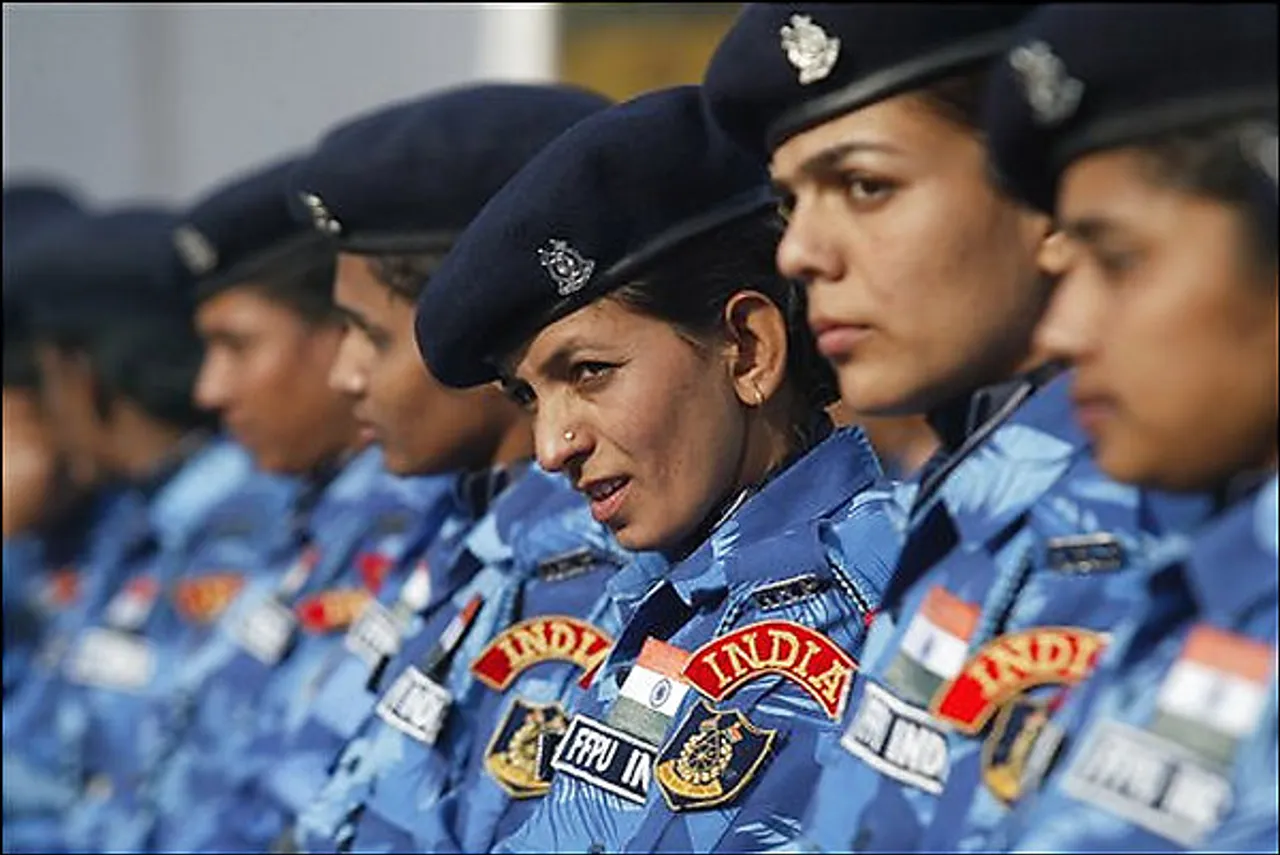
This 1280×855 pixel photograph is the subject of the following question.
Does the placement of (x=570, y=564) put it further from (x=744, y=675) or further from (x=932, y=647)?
(x=932, y=647)

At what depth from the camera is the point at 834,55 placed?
281 cm

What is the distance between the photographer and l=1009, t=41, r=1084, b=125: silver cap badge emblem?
2.43 metres

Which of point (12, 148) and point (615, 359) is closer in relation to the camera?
point (615, 359)

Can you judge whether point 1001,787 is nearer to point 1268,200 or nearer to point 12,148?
point 1268,200

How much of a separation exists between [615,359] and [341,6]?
3.88 metres

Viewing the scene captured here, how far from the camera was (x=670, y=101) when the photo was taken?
3545mm

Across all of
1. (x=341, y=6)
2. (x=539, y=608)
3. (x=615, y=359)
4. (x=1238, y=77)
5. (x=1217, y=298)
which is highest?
(x=1238, y=77)

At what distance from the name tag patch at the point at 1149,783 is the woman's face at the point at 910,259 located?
1.52 feet

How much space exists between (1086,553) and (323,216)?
2116mm

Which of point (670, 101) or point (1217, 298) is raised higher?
point (1217, 298)

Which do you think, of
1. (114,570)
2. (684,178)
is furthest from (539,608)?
Answer: (114,570)

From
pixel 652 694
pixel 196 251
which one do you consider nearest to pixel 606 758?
pixel 652 694

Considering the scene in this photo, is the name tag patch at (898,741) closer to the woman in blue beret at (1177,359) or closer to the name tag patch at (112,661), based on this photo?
the woman in blue beret at (1177,359)

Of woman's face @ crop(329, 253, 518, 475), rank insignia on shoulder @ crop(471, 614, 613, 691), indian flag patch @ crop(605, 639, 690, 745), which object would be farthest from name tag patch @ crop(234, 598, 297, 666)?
indian flag patch @ crop(605, 639, 690, 745)
